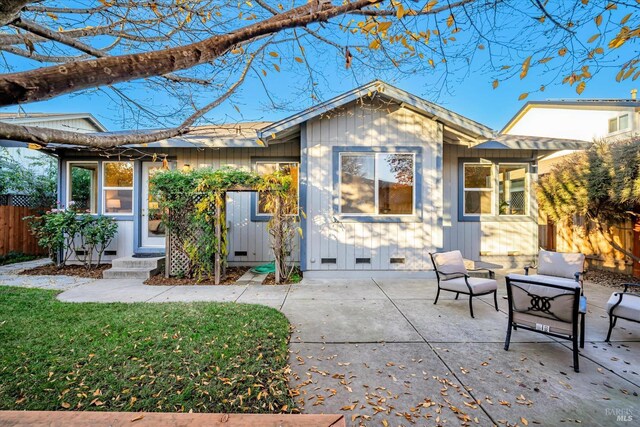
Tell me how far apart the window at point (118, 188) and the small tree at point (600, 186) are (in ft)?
37.6

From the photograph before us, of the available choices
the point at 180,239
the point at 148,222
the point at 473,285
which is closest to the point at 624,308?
the point at 473,285

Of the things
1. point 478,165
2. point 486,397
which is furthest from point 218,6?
point 478,165

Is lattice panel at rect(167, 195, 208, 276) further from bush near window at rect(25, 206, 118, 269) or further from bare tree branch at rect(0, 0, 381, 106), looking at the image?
bare tree branch at rect(0, 0, 381, 106)

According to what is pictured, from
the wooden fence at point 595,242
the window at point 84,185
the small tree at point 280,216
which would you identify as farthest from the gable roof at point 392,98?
the window at point 84,185

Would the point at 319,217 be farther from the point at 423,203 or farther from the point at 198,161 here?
the point at 198,161

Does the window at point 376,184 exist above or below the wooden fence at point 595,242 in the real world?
above

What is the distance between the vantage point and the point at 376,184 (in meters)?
6.66

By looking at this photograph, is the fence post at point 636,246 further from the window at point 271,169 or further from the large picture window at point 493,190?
the window at point 271,169

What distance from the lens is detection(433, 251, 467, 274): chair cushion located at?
4.73 meters

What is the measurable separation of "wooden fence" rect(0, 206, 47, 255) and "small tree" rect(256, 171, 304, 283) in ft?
28.4

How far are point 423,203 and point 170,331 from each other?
5.68 meters

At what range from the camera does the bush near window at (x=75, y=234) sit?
6883 millimetres

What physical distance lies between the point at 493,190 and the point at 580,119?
43.4ft

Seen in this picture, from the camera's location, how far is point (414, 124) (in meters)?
6.71
